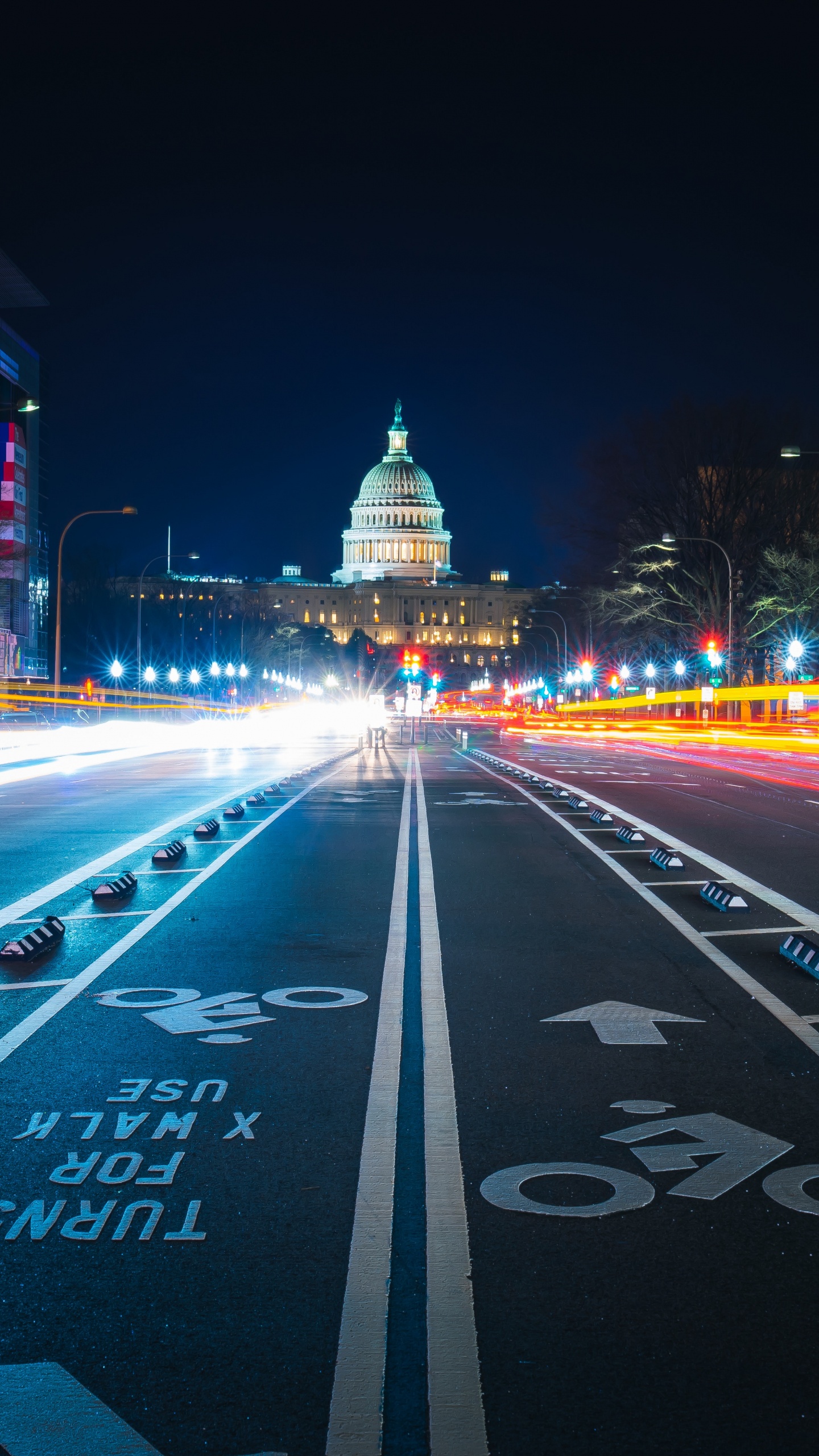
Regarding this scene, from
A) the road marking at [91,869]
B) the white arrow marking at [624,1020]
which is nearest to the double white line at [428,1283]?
the white arrow marking at [624,1020]

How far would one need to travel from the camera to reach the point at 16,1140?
5043 millimetres

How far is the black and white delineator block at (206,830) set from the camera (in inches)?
632

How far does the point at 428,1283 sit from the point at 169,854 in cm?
1013

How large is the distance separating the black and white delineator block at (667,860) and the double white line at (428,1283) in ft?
22.3

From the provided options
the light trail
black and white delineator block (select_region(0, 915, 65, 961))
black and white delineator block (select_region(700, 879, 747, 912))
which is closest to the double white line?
black and white delineator block (select_region(0, 915, 65, 961))

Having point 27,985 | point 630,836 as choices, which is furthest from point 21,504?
point 27,985

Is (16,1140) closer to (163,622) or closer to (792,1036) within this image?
(792,1036)

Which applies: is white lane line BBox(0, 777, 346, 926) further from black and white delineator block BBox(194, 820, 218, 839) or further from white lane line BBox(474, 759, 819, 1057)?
white lane line BBox(474, 759, 819, 1057)

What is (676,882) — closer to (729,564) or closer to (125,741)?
(125,741)

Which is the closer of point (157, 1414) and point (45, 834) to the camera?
point (157, 1414)

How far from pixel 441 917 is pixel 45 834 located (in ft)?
23.7

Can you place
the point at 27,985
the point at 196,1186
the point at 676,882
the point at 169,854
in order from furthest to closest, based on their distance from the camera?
the point at 169,854 < the point at 676,882 < the point at 27,985 < the point at 196,1186

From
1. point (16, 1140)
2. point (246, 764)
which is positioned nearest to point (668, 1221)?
point (16, 1140)

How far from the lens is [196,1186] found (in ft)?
15.0
